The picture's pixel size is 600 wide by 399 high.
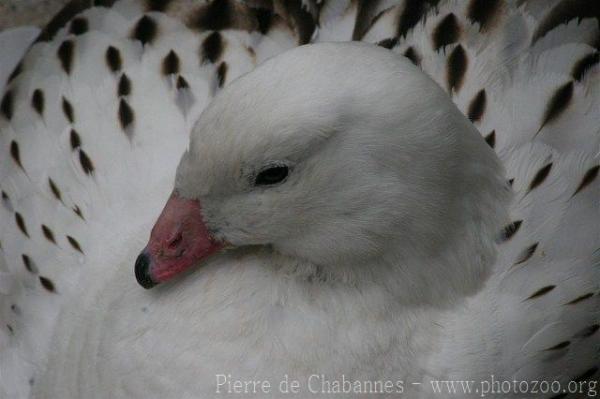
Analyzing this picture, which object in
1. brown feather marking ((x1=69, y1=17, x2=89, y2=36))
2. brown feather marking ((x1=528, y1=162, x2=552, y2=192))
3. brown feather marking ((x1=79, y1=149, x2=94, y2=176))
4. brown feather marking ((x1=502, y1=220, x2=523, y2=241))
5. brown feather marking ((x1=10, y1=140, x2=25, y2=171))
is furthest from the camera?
brown feather marking ((x1=69, y1=17, x2=89, y2=36))

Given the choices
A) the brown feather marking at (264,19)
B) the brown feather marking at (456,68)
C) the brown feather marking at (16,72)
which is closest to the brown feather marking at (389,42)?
the brown feather marking at (456,68)

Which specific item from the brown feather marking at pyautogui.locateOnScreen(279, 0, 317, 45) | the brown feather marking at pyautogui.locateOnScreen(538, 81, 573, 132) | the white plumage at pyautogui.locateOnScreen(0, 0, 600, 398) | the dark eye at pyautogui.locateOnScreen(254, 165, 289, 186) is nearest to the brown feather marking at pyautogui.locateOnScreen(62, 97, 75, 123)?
the white plumage at pyautogui.locateOnScreen(0, 0, 600, 398)

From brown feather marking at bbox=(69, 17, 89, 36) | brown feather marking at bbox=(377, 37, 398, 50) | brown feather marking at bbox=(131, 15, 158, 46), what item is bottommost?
brown feather marking at bbox=(69, 17, 89, 36)

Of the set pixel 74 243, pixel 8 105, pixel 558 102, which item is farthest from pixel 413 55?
Result: pixel 8 105

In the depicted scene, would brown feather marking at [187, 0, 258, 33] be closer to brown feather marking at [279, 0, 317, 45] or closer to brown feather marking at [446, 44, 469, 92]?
brown feather marking at [279, 0, 317, 45]

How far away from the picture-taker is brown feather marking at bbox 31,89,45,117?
1.97m

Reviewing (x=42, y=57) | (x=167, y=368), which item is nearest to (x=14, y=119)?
(x=42, y=57)

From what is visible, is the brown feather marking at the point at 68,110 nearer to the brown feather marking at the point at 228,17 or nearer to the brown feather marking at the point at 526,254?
the brown feather marking at the point at 228,17

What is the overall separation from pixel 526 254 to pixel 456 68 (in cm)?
41

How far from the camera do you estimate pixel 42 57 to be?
6.73 feet

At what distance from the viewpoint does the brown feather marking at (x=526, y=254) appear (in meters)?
1.67

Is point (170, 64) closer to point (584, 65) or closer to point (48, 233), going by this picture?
point (48, 233)

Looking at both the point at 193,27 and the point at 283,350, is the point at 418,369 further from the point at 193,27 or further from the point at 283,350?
the point at 193,27

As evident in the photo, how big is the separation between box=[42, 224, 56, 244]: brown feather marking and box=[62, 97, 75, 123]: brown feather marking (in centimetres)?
23
